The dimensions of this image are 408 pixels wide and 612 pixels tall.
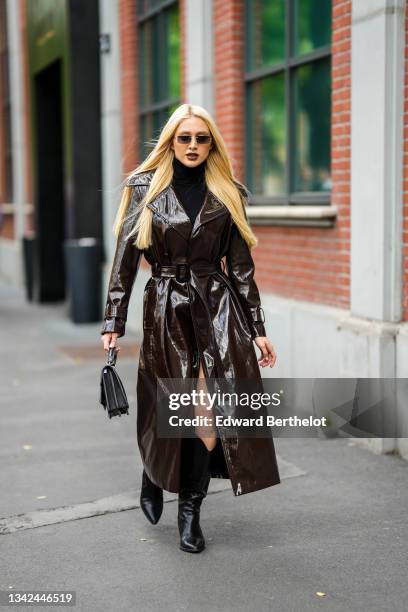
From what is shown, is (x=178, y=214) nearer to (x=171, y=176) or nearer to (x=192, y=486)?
(x=171, y=176)

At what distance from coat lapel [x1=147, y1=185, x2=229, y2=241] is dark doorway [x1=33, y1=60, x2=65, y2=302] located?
11.7 meters

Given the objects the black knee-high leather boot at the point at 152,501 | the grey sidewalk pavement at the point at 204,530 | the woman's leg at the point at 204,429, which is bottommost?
the grey sidewalk pavement at the point at 204,530

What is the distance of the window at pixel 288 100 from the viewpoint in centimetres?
740

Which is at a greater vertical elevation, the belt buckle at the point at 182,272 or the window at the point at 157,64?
the window at the point at 157,64

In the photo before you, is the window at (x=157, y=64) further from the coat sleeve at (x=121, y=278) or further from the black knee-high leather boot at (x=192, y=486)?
the black knee-high leather boot at (x=192, y=486)

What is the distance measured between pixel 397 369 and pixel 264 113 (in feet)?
10.8

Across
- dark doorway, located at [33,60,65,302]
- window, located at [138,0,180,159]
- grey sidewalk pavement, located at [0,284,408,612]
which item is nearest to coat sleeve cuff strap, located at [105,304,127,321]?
grey sidewalk pavement, located at [0,284,408,612]

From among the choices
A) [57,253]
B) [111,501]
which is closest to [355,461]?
[111,501]

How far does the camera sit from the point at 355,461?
5.98 m

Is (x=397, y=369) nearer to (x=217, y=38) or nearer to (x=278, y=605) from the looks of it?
(x=278, y=605)

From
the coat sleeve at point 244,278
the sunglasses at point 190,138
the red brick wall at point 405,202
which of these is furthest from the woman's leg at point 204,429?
the red brick wall at point 405,202

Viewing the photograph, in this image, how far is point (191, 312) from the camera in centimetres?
436

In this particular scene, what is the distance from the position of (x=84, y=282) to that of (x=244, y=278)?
27.4 ft

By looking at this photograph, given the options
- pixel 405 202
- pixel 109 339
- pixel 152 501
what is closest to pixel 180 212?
pixel 109 339
